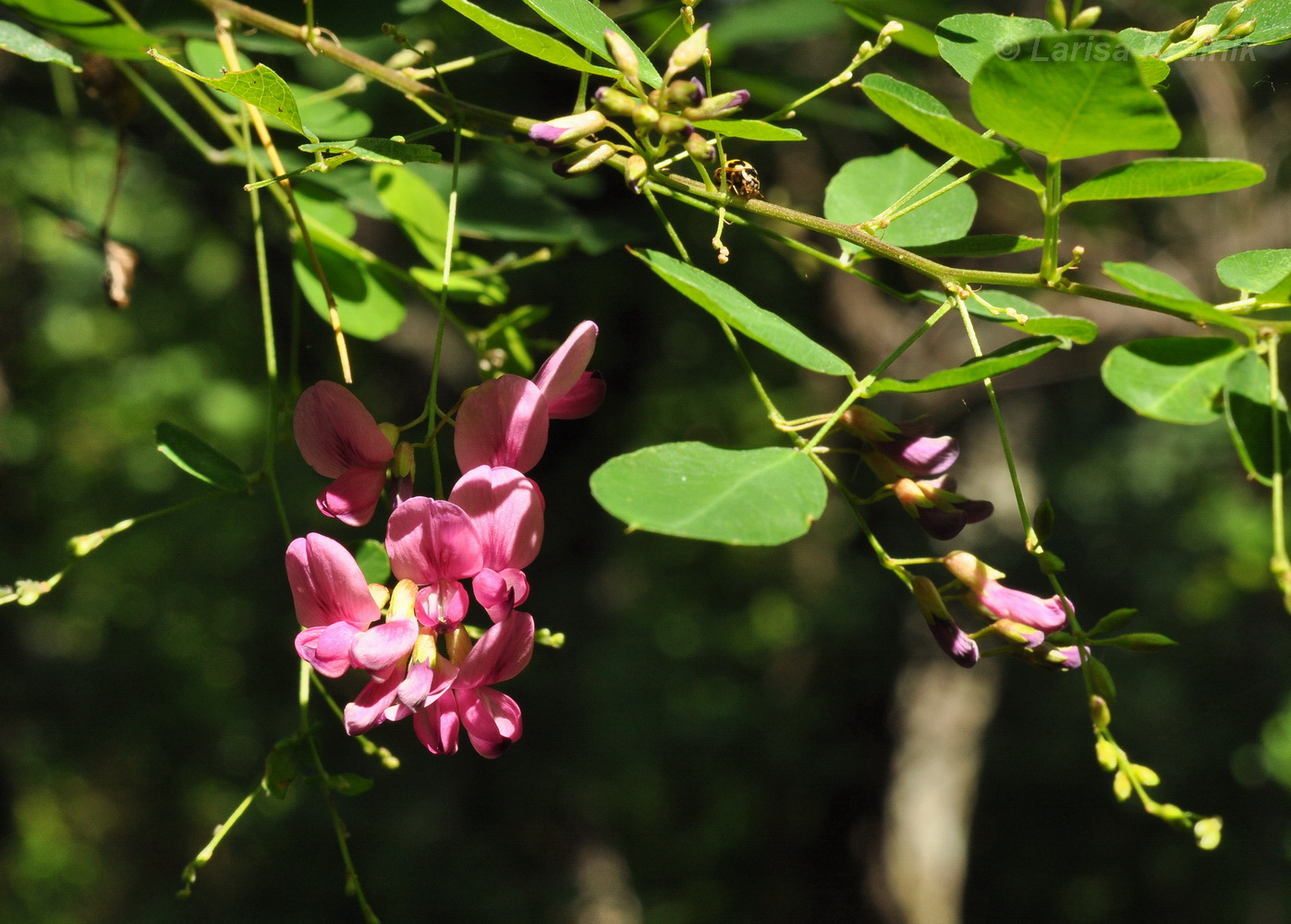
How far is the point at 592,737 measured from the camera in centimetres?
554

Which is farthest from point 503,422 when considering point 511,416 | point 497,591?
point 497,591

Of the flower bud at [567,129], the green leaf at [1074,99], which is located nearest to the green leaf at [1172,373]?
the green leaf at [1074,99]

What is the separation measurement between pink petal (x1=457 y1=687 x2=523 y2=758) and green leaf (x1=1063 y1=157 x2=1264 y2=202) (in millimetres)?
507

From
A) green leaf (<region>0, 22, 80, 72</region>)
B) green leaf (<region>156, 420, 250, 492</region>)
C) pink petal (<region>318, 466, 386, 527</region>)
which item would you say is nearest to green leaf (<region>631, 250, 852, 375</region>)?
pink petal (<region>318, 466, 386, 527</region>)

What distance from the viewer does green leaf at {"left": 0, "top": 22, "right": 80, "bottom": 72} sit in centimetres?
72

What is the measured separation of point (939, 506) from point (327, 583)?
0.43 metres

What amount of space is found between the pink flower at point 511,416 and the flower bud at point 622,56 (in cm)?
16

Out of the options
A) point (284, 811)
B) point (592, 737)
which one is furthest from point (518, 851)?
point (284, 811)

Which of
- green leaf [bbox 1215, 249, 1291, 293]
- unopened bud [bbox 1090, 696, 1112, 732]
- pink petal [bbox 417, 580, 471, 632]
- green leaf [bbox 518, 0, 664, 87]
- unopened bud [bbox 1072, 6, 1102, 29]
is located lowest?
unopened bud [bbox 1090, 696, 1112, 732]

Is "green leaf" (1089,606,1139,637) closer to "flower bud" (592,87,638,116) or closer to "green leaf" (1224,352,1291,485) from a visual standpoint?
"green leaf" (1224,352,1291,485)

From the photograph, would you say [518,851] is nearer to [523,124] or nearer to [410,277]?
[410,277]

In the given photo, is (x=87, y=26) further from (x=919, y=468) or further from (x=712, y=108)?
(x=919, y=468)

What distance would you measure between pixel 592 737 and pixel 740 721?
1977 millimetres

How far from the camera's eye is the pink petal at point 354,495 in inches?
26.4
